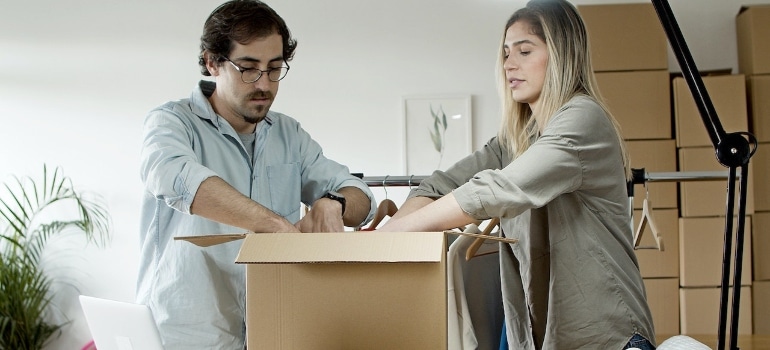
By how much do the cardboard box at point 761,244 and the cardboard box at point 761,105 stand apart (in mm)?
405

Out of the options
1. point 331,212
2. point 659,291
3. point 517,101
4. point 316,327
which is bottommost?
point 659,291

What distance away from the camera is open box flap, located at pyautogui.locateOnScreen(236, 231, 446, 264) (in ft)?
3.73

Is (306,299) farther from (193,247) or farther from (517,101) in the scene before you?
(517,101)

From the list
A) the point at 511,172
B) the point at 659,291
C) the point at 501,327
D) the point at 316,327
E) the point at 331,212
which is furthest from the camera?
the point at 659,291

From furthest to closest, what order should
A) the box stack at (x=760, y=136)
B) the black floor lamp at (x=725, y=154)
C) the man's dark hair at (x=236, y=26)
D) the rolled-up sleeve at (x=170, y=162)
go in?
the box stack at (x=760, y=136), the man's dark hair at (x=236, y=26), the rolled-up sleeve at (x=170, y=162), the black floor lamp at (x=725, y=154)

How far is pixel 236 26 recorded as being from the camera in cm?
175

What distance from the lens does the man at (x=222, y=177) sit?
1602 mm

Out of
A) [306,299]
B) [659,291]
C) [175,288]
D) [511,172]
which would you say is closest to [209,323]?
[175,288]

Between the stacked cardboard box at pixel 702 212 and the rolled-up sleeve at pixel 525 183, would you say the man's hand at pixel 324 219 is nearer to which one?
the rolled-up sleeve at pixel 525 183

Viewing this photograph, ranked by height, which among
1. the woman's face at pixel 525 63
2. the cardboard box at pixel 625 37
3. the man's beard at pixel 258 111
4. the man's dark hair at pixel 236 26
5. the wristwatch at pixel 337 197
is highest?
the cardboard box at pixel 625 37

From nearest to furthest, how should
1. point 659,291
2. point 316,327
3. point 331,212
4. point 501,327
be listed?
point 316,327, point 331,212, point 501,327, point 659,291

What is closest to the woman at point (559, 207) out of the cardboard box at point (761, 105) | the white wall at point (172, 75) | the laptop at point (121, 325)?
the laptop at point (121, 325)

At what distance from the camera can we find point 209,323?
1666 millimetres

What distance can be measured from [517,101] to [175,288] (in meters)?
0.75
